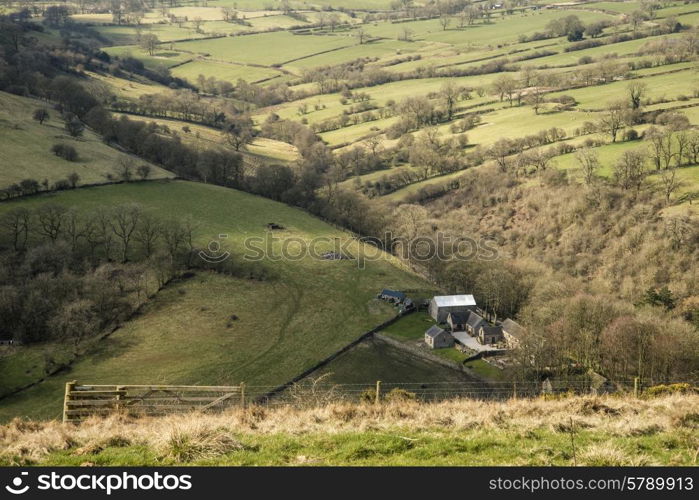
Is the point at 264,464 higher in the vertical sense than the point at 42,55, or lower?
lower

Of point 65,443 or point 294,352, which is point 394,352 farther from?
point 65,443

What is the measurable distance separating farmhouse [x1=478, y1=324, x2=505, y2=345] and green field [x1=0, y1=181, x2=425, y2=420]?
10608 mm

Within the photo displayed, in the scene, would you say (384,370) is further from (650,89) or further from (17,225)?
(650,89)

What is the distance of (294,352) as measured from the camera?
6078cm

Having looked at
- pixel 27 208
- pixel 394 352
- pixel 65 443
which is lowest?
pixel 394 352

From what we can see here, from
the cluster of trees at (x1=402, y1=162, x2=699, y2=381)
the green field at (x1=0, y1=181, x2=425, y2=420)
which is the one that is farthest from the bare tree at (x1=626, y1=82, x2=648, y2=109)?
the green field at (x1=0, y1=181, x2=425, y2=420)

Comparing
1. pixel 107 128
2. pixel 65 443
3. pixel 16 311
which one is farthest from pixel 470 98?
pixel 65 443

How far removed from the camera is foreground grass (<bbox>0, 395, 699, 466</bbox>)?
15.6 meters

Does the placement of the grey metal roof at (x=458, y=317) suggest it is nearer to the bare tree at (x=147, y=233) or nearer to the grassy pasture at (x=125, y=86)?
the bare tree at (x=147, y=233)

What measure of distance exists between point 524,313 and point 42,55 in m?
134

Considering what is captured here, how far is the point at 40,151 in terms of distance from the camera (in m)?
94.9

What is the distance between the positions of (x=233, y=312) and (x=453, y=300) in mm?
24787
